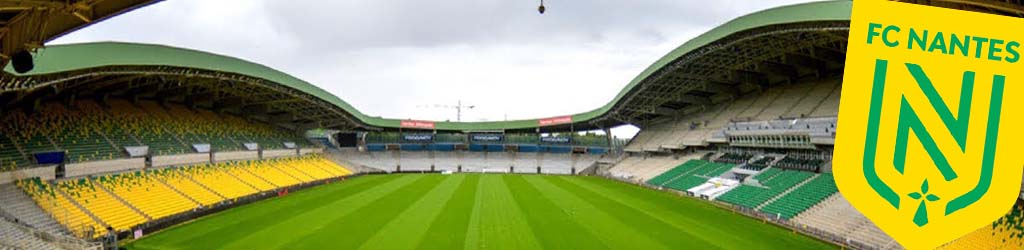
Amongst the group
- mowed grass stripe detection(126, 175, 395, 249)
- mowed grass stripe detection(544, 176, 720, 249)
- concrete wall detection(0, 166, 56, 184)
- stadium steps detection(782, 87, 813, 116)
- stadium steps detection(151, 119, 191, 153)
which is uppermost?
stadium steps detection(782, 87, 813, 116)

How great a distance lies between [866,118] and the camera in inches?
150

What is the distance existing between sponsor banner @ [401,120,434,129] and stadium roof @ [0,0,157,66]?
151ft

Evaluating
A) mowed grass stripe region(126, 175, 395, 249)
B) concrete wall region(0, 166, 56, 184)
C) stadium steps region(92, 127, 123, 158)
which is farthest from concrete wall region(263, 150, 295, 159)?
concrete wall region(0, 166, 56, 184)

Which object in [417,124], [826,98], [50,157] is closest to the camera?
[50,157]

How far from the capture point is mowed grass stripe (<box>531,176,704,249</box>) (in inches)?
689

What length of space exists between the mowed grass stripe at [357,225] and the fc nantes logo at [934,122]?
15.6 m

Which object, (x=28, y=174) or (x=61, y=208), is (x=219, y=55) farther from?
(x=61, y=208)

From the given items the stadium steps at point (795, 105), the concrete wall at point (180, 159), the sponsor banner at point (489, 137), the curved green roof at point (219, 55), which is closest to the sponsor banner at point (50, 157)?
the curved green roof at point (219, 55)

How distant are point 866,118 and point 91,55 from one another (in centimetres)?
2606

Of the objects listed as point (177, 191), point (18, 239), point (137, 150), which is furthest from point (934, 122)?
point (137, 150)

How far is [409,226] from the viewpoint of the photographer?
65.7 ft

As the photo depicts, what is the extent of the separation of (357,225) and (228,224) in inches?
228

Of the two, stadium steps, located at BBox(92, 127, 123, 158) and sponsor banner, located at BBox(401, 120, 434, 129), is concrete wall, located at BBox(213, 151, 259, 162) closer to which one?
stadium steps, located at BBox(92, 127, 123, 158)

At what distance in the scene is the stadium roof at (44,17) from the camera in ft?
27.8
